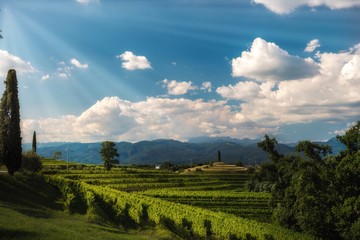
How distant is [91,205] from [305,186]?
2877 cm

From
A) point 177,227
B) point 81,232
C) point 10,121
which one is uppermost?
point 10,121

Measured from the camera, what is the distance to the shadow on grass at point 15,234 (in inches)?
857

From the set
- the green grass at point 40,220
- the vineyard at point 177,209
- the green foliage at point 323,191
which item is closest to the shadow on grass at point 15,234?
the green grass at point 40,220

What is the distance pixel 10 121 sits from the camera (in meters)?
55.7

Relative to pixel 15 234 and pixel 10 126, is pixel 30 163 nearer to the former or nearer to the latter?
pixel 10 126

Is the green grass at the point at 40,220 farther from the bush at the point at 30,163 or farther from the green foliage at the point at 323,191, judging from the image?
the green foliage at the point at 323,191

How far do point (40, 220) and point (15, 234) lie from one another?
7.60 meters

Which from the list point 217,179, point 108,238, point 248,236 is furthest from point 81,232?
point 217,179

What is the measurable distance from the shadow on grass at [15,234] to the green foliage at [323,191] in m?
30.8

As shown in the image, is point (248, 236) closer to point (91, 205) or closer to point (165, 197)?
point (91, 205)

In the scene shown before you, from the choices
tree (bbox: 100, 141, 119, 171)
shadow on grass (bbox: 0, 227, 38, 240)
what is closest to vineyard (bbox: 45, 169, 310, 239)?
shadow on grass (bbox: 0, 227, 38, 240)

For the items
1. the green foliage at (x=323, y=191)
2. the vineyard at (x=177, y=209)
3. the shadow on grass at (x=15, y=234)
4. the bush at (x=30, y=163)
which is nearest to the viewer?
the shadow on grass at (x=15, y=234)

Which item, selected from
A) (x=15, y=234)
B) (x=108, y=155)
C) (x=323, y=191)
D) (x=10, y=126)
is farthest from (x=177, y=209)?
A: (x=108, y=155)

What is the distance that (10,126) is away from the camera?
55.6 meters
